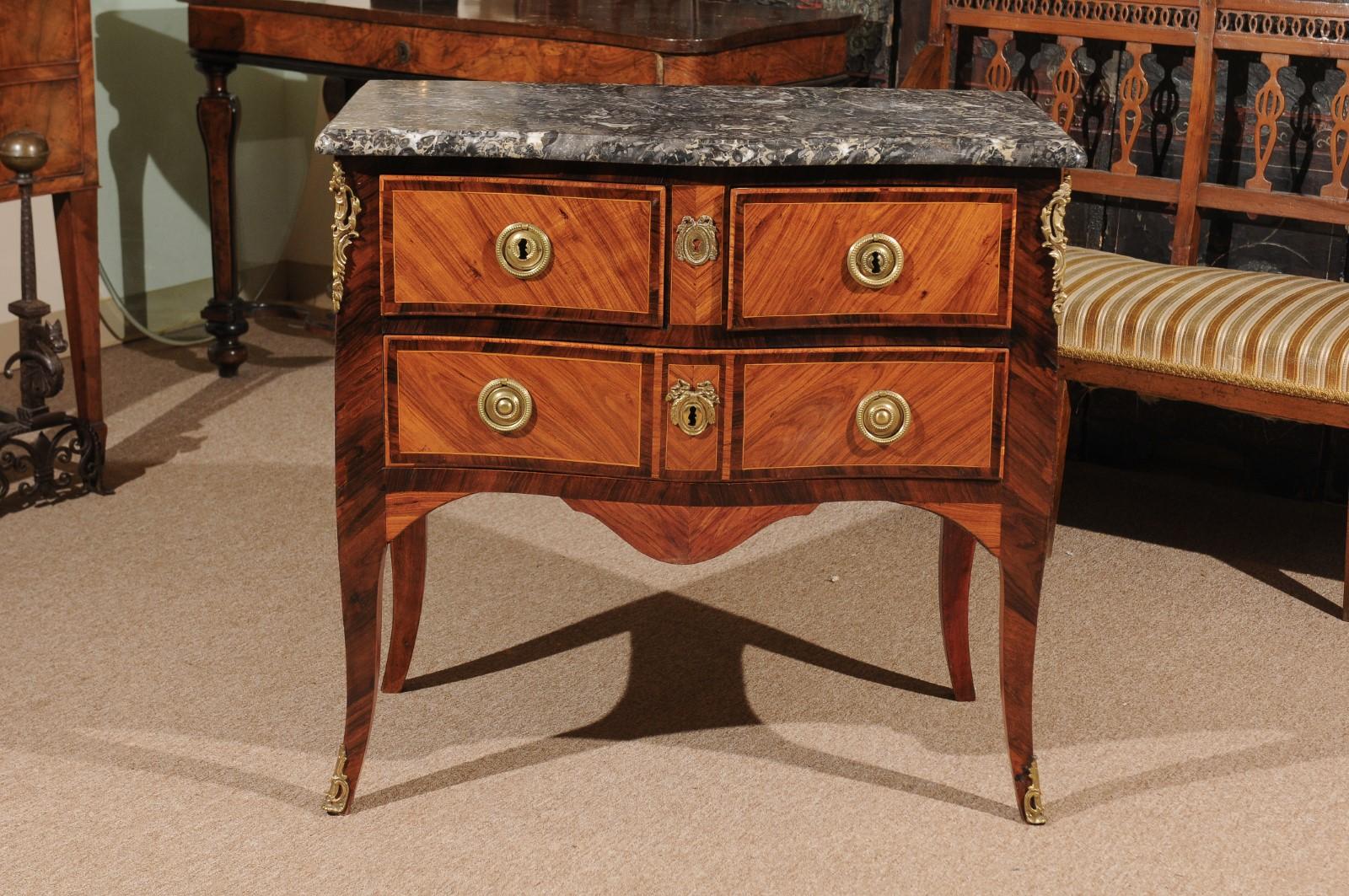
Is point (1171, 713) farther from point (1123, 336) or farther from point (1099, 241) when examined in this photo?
point (1099, 241)

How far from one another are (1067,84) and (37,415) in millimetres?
2244

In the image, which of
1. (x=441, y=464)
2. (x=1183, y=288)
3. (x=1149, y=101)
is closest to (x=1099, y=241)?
(x=1149, y=101)

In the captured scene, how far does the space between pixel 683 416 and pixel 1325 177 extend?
6.34ft

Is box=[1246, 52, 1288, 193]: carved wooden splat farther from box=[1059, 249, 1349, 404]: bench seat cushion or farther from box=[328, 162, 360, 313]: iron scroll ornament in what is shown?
box=[328, 162, 360, 313]: iron scroll ornament

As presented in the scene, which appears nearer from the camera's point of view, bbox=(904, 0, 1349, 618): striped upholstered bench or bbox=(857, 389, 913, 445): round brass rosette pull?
bbox=(857, 389, 913, 445): round brass rosette pull

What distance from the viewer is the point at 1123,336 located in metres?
2.87

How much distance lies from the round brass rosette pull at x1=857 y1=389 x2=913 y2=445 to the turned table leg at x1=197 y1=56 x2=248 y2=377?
249 cm

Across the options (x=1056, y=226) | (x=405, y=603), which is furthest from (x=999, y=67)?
(x=405, y=603)

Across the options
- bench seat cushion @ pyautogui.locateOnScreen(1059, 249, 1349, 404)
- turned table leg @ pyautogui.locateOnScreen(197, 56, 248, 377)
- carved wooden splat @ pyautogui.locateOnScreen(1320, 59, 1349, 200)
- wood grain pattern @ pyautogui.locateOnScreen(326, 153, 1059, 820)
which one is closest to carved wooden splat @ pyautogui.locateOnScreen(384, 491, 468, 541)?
wood grain pattern @ pyautogui.locateOnScreen(326, 153, 1059, 820)

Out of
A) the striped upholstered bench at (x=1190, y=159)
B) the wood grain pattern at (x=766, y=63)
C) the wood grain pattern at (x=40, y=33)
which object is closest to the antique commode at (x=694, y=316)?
the striped upholstered bench at (x=1190, y=159)

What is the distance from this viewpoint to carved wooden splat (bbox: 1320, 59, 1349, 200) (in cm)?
312

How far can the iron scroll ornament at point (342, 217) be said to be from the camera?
1.86m

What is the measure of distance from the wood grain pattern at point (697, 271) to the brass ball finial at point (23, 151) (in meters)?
1.73

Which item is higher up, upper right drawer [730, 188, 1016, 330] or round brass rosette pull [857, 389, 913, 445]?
upper right drawer [730, 188, 1016, 330]
